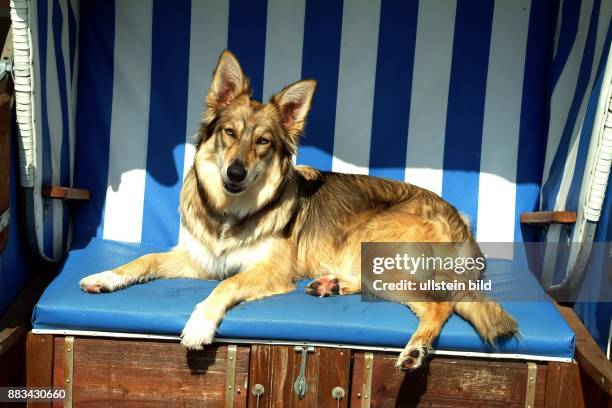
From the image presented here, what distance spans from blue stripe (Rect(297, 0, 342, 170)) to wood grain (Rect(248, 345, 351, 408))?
153 cm

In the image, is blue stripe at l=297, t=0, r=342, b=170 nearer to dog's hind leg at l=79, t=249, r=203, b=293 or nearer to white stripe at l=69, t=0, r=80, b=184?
dog's hind leg at l=79, t=249, r=203, b=293

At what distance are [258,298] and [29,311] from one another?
0.99 metres

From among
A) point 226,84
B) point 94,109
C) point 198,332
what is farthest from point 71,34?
point 198,332

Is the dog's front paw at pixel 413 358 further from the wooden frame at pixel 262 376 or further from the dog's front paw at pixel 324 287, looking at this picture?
the dog's front paw at pixel 324 287

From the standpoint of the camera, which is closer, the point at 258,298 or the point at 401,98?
the point at 258,298

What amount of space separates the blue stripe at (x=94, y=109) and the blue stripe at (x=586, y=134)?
2697mm

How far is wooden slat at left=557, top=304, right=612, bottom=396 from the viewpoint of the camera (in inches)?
81.9

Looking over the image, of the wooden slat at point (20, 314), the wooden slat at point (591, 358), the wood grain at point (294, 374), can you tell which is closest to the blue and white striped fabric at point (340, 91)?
the wooden slat at point (20, 314)

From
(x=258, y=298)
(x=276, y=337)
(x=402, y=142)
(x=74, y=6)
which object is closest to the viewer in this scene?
(x=276, y=337)

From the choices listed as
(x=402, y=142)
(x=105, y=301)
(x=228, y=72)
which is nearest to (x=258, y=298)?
(x=105, y=301)

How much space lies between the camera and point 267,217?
281 cm

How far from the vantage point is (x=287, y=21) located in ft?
11.4

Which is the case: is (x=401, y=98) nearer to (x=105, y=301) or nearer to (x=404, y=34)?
(x=404, y=34)

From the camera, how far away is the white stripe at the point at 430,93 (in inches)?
135
